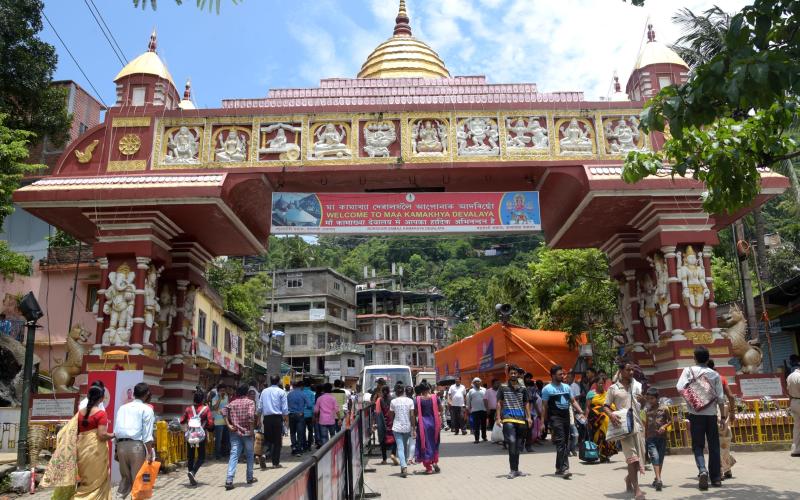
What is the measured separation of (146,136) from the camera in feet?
42.8

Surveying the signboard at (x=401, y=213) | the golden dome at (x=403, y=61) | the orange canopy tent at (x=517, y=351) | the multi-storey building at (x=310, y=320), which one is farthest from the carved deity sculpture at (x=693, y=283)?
the multi-storey building at (x=310, y=320)

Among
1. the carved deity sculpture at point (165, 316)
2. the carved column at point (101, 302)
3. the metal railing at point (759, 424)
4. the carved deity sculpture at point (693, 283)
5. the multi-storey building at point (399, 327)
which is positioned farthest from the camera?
the multi-storey building at point (399, 327)

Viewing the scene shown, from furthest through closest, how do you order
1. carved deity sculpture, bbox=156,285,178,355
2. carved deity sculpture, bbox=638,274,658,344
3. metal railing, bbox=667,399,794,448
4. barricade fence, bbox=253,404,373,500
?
carved deity sculpture, bbox=156,285,178,355
carved deity sculpture, bbox=638,274,658,344
metal railing, bbox=667,399,794,448
barricade fence, bbox=253,404,373,500

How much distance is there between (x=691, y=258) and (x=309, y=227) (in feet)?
24.8

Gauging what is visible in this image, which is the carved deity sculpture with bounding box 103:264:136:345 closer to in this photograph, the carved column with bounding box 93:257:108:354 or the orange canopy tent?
the carved column with bounding box 93:257:108:354

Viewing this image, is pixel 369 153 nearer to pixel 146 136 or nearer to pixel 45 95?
pixel 146 136

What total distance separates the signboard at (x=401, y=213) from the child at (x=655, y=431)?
5.43 meters

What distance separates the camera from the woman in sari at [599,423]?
1083 cm

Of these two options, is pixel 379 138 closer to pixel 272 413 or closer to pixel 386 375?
pixel 272 413

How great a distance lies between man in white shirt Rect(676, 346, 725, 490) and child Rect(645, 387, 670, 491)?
0.34 metres

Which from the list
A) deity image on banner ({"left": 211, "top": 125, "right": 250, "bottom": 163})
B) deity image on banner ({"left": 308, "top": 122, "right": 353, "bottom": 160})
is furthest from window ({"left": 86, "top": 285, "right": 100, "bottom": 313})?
deity image on banner ({"left": 308, "top": 122, "right": 353, "bottom": 160})

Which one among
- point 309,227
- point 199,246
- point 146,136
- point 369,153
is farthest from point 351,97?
point 199,246

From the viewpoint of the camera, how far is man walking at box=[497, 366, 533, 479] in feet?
31.6

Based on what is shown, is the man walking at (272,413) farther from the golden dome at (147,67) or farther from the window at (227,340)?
the window at (227,340)
